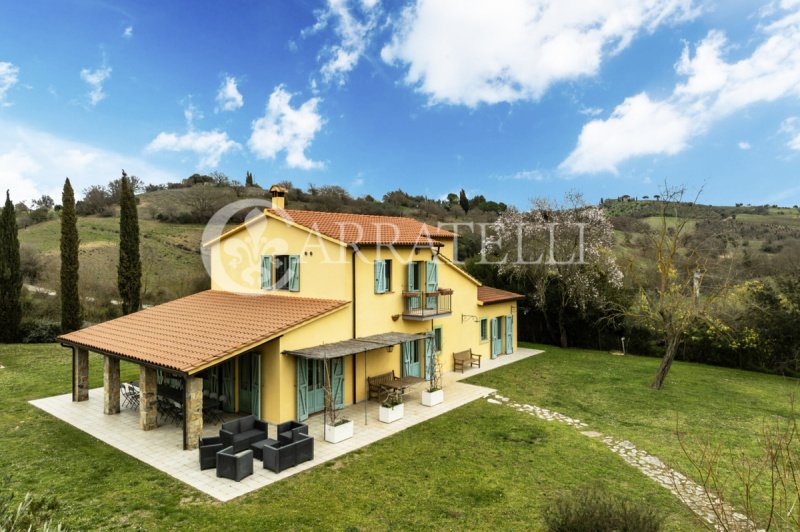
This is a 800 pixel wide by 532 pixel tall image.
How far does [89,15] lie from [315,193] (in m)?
46.3

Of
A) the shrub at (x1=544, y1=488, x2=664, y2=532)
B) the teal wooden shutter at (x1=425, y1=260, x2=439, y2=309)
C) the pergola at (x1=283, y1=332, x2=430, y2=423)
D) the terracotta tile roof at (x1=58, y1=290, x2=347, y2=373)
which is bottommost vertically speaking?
the shrub at (x1=544, y1=488, x2=664, y2=532)

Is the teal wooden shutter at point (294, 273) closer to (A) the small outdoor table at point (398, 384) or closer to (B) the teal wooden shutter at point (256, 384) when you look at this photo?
(B) the teal wooden shutter at point (256, 384)

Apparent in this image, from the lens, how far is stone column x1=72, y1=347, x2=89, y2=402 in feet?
41.9

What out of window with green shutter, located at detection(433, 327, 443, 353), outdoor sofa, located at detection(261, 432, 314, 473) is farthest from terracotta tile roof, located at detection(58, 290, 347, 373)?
window with green shutter, located at detection(433, 327, 443, 353)

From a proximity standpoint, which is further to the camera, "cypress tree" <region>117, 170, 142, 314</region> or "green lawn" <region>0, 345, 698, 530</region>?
"cypress tree" <region>117, 170, 142, 314</region>

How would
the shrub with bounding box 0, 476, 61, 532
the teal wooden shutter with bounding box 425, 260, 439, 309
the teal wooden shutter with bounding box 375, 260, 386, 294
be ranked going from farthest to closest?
the teal wooden shutter with bounding box 425, 260, 439, 309, the teal wooden shutter with bounding box 375, 260, 386, 294, the shrub with bounding box 0, 476, 61, 532

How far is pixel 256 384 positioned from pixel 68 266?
17447 millimetres

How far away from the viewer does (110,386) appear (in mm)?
11781

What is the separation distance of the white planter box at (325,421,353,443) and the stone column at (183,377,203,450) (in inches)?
116

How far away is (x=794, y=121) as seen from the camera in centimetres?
1842

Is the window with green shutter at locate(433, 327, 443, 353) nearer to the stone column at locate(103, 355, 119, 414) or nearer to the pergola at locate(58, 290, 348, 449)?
the pergola at locate(58, 290, 348, 449)

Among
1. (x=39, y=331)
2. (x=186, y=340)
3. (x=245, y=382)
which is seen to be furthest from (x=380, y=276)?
(x=39, y=331)

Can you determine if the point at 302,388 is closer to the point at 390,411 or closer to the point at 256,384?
the point at 256,384

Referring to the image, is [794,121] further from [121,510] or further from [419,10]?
[121,510]
